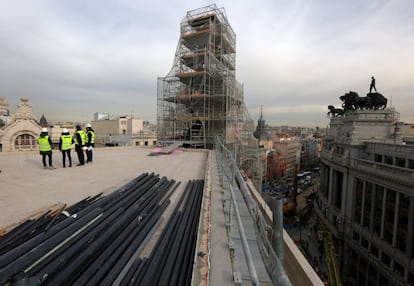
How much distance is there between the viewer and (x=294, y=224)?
27031 mm

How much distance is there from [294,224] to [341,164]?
1341cm

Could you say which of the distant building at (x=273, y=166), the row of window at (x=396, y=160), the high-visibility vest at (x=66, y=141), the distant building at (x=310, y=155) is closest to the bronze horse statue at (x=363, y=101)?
the row of window at (x=396, y=160)

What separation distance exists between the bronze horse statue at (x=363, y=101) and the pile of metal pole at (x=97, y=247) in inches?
892

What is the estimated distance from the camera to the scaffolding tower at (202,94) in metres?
15.5

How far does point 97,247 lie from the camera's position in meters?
2.10

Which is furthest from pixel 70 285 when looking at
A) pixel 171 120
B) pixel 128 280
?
pixel 171 120

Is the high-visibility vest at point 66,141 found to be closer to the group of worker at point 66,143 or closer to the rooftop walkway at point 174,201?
the group of worker at point 66,143

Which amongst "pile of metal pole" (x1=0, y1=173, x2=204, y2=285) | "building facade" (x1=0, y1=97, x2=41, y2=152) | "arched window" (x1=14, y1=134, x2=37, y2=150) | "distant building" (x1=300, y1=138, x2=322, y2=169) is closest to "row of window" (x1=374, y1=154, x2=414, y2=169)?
"pile of metal pole" (x1=0, y1=173, x2=204, y2=285)

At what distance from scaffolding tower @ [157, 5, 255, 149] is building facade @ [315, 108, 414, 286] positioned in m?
8.92

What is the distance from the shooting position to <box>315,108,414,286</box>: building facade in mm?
11680

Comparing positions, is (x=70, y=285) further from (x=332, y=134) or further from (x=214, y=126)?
(x=332, y=134)

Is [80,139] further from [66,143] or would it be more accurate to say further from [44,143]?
[44,143]

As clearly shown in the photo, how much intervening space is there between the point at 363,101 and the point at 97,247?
24390mm

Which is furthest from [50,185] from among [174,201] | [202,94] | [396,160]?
[396,160]
